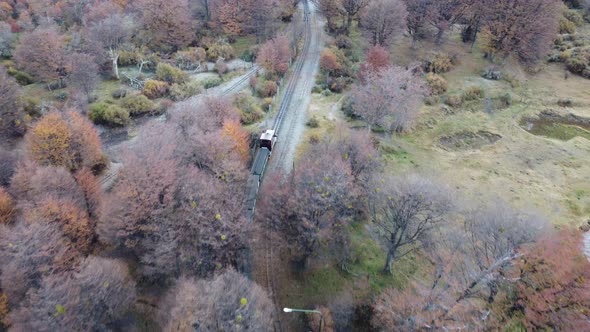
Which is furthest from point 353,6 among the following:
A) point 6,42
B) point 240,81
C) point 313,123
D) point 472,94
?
point 6,42

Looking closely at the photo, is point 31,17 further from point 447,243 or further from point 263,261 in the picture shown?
point 447,243

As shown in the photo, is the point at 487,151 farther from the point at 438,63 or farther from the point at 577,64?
the point at 577,64

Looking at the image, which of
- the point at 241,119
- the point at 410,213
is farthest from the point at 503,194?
the point at 241,119

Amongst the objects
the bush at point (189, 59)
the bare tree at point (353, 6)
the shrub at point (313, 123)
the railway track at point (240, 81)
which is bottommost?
the shrub at point (313, 123)

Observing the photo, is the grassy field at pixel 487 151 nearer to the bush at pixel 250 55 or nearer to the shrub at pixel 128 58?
the bush at pixel 250 55

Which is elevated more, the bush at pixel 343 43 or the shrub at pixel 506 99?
the bush at pixel 343 43

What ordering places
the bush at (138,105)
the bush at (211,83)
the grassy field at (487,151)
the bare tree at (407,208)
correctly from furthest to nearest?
the bush at (211,83) → the bush at (138,105) → the grassy field at (487,151) → the bare tree at (407,208)

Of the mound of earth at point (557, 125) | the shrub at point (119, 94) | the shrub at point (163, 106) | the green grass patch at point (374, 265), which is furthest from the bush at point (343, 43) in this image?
the green grass patch at point (374, 265)

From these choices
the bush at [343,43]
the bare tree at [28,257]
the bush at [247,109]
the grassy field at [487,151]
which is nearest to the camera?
the bare tree at [28,257]
